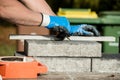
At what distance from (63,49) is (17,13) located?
2.00 ft

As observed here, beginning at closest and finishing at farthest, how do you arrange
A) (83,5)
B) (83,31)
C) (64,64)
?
(64,64) < (83,31) < (83,5)

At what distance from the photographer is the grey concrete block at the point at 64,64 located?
5527 mm

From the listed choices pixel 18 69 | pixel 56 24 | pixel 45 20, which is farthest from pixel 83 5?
pixel 18 69

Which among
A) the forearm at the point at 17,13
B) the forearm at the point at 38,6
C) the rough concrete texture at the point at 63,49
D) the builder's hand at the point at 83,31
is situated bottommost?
the rough concrete texture at the point at 63,49

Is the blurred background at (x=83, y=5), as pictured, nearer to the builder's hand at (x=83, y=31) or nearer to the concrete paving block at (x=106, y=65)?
the builder's hand at (x=83, y=31)

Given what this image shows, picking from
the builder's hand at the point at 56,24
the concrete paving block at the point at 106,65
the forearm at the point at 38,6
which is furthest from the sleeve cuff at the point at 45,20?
the concrete paving block at the point at 106,65

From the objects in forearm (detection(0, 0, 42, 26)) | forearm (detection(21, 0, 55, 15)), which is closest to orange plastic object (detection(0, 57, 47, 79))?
forearm (detection(0, 0, 42, 26))

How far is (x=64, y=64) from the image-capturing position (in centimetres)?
553

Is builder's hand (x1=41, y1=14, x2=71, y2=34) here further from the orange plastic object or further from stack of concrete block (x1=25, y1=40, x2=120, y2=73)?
the orange plastic object

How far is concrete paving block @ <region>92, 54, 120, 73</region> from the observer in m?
5.57

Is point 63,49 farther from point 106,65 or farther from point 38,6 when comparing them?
point 38,6

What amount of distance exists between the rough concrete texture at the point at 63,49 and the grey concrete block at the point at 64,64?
0.05 m

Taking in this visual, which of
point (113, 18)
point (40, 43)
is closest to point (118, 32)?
point (113, 18)

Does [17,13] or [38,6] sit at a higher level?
[38,6]
